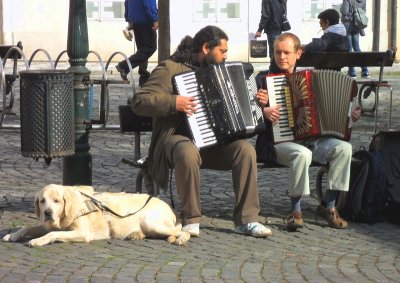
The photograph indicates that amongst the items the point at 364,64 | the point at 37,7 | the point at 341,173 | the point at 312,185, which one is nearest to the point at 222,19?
the point at 37,7

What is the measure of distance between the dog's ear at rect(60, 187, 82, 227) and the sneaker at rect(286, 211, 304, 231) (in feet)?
4.99

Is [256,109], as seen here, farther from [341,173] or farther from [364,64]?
[364,64]

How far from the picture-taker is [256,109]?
8180 mm

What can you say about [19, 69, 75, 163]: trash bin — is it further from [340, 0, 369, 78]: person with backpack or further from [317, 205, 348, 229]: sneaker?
[340, 0, 369, 78]: person with backpack

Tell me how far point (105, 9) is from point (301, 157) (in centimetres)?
1711

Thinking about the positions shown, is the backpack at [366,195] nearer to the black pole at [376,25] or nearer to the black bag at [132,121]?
the black bag at [132,121]

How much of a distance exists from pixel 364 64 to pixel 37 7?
38.2ft

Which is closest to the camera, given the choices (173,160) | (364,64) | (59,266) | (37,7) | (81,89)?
(59,266)

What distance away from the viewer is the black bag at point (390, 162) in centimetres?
851

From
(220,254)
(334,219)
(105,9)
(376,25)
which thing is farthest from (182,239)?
(105,9)

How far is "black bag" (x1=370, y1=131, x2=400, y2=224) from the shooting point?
851cm

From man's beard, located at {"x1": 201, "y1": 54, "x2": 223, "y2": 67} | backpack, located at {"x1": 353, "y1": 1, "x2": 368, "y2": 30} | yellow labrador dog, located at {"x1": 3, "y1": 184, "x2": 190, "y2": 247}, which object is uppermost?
backpack, located at {"x1": 353, "y1": 1, "x2": 368, "y2": 30}

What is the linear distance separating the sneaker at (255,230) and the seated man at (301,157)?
0.93ft

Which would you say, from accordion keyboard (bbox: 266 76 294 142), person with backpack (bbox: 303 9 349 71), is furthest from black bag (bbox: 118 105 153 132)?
person with backpack (bbox: 303 9 349 71)
